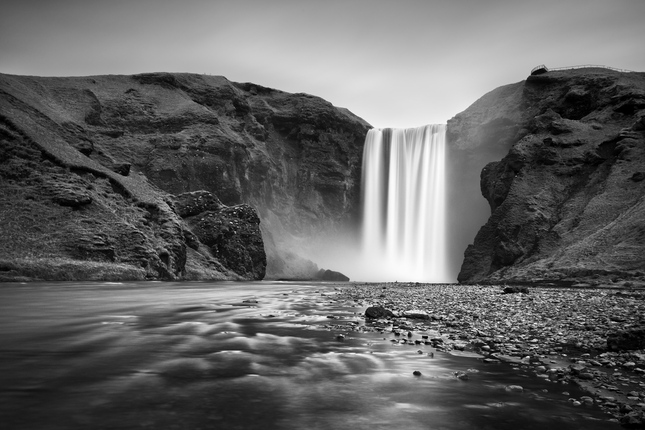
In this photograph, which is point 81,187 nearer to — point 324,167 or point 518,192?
point 518,192

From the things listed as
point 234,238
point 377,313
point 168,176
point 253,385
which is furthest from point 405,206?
point 253,385

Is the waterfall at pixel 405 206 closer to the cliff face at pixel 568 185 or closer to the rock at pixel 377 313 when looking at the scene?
the cliff face at pixel 568 185

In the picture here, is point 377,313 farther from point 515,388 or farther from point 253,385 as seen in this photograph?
point 253,385

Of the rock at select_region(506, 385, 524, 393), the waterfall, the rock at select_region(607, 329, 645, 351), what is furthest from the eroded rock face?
the rock at select_region(506, 385, 524, 393)

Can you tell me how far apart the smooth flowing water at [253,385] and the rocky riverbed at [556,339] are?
1.66 ft

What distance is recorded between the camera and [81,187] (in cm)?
4812

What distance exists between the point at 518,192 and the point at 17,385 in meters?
55.7

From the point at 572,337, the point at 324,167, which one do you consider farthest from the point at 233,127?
the point at 572,337

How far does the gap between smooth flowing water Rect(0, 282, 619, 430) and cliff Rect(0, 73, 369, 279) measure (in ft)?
108

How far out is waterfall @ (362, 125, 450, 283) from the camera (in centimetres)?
8131

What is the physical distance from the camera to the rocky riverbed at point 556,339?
21.4ft

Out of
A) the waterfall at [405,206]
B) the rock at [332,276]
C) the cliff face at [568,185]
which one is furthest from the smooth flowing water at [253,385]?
the waterfall at [405,206]

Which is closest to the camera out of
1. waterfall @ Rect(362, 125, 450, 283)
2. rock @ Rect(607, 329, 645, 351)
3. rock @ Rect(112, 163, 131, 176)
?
rock @ Rect(607, 329, 645, 351)

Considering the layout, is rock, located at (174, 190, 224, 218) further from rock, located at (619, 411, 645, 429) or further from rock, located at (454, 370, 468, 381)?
rock, located at (619, 411, 645, 429)
